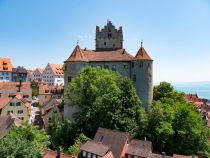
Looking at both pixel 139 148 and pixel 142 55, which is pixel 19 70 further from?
pixel 139 148

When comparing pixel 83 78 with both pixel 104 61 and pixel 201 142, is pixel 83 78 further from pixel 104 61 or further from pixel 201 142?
pixel 201 142

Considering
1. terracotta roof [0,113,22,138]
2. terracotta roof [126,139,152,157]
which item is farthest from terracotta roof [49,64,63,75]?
terracotta roof [126,139,152,157]

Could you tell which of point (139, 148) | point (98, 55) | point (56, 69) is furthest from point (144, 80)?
point (56, 69)

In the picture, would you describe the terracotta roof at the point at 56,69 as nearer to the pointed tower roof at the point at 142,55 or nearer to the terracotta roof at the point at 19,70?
the terracotta roof at the point at 19,70

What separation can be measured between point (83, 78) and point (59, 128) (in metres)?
7.47

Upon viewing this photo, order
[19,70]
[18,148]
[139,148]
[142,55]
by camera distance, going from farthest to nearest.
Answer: [19,70]
[142,55]
[139,148]
[18,148]

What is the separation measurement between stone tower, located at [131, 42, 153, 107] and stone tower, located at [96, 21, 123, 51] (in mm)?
8497

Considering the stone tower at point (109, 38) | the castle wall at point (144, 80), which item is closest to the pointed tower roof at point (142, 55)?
the castle wall at point (144, 80)

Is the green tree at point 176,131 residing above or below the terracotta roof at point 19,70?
below

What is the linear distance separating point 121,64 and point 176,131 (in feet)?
46.6

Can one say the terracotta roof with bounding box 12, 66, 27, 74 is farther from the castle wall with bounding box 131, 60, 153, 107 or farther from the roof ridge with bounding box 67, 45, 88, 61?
the castle wall with bounding box 131, 60, 153, 107

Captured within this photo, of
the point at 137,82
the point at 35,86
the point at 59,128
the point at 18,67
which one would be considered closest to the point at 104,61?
the point at 137,82

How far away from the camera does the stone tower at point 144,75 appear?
47.8m

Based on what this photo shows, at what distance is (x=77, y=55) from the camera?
48.4 meters
